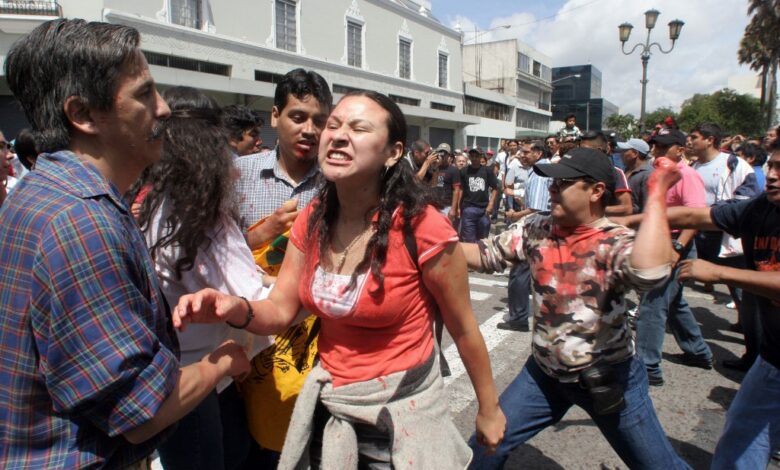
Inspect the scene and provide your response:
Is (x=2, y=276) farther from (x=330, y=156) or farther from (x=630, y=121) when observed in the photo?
(x=630, y=121)

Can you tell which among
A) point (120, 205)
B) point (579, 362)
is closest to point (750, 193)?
point (579, 362)

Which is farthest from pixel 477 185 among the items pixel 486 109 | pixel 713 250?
pixel 486 109

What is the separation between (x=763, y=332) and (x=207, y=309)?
2.55m

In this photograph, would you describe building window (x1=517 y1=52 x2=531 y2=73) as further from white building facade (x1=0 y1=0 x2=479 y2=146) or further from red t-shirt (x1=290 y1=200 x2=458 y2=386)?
red t-shirt (x1=290 y1=200 x2=458 y2=386)

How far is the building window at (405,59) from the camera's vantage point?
3422 cm

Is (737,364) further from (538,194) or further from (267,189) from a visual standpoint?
(267,189)

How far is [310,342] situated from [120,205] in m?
1.10

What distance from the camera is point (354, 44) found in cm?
3042

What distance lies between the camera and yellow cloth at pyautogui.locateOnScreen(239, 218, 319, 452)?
82.6 inches

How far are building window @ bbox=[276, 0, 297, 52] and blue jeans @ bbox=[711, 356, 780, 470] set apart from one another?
2606 centimetres

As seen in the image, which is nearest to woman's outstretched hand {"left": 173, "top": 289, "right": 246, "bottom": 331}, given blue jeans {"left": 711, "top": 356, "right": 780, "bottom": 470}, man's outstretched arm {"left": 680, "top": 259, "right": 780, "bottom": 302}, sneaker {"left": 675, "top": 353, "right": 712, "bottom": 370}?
man's outstretched arm {"left": 680, "top": 259, "right": 780, "bottom": 302}

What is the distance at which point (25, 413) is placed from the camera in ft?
3.98

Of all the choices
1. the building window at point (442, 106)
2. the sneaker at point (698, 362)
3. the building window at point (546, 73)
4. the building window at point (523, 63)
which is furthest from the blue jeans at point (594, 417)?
the building window at point (546, 73)

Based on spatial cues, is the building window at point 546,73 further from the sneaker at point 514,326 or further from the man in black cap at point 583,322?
the man in black cap at point 583,322
